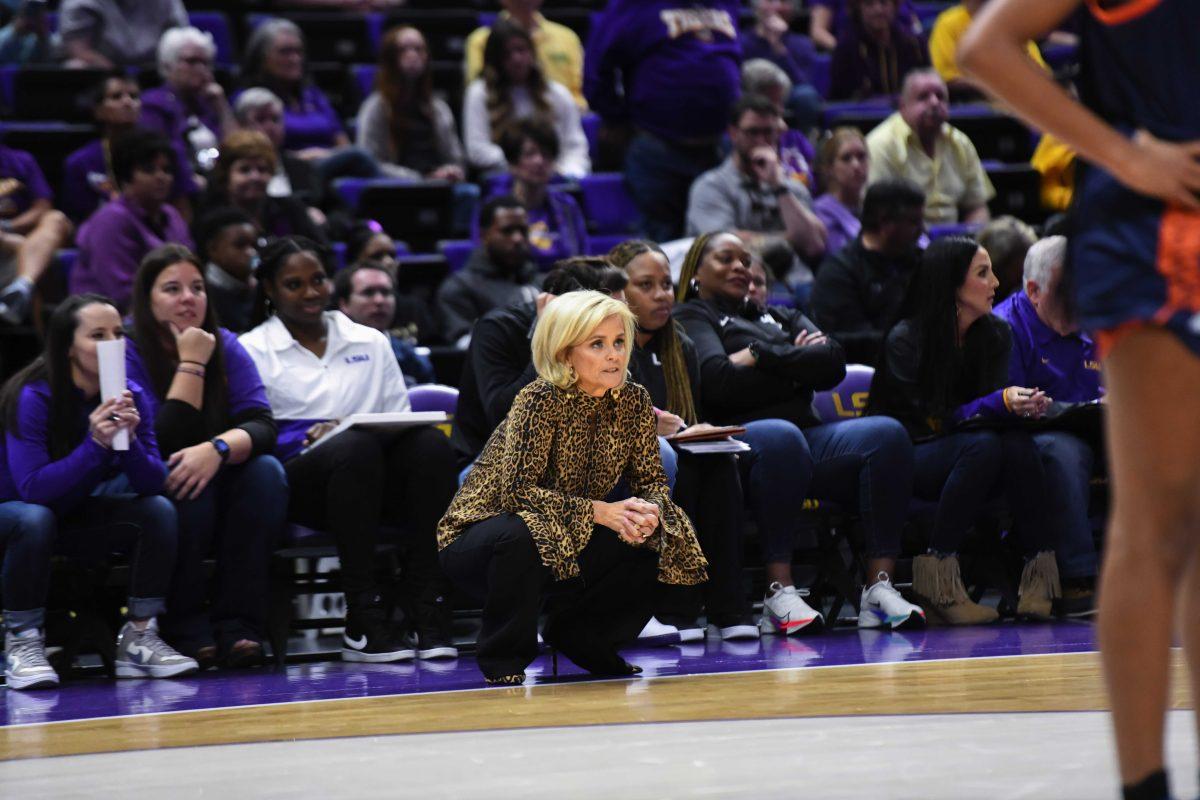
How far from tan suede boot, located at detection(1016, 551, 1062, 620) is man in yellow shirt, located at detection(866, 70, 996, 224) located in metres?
2.76

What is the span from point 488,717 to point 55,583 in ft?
7.13

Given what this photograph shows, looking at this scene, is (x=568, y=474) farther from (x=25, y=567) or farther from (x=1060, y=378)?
(x=1060, y=378)

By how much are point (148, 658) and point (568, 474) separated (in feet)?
4.91

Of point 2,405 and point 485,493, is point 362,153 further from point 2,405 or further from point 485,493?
point 485,493

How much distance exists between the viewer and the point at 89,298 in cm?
522

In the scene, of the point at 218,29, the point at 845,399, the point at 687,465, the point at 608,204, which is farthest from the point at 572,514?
the point at 218,29

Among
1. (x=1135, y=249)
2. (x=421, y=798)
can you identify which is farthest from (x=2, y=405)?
(x=1135, y=249)

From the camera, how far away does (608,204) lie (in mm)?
8188

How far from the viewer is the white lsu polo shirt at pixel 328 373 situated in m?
5.64

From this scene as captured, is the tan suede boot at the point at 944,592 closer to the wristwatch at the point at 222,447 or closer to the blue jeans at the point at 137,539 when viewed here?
the wristwatch at the point at 222,447

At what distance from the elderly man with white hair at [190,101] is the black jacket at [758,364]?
2.76 metres

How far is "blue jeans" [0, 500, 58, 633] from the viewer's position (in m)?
4.86

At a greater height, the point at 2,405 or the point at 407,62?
the point at 407,62

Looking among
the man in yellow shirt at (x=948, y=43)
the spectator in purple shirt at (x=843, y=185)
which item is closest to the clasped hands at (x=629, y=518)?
the spectator in purple shirt at (x=843, y=185)
